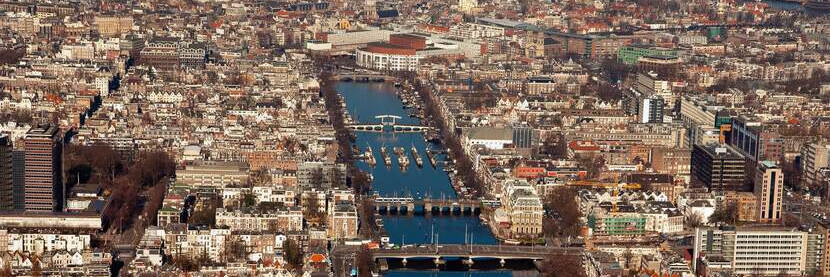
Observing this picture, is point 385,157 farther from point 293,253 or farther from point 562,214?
point 293,253

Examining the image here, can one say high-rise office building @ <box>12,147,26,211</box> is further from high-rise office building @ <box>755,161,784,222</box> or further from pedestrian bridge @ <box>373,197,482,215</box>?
high-rise office building @ <box>755,161,784,222</box>

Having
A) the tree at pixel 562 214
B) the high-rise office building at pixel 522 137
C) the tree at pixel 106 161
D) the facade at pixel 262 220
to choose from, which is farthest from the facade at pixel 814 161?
the tree at pixel 106 161

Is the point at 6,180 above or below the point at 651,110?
below

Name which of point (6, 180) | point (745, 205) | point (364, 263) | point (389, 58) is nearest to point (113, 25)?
point (389, 58)

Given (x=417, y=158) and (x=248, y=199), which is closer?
(x=248, y=199)

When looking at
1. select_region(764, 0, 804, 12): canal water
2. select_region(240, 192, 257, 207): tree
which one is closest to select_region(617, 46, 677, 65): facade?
select_region(764, 0, 804, 12): canal water

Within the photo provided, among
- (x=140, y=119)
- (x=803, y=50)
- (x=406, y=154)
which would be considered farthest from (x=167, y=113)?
(x=803, y=50)

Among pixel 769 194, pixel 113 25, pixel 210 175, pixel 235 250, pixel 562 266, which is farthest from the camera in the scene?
pixel 113 25
